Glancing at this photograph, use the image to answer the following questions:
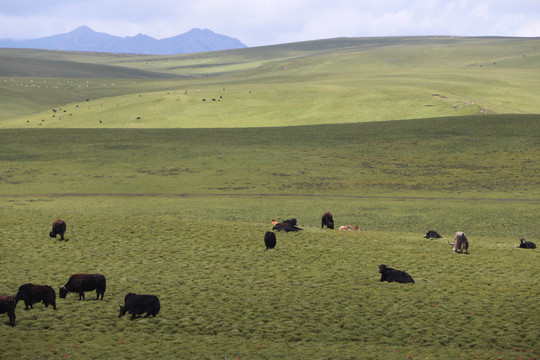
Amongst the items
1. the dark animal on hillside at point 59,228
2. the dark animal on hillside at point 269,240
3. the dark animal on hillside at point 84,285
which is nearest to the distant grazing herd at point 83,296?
the dark animal on hillside at point 84,285

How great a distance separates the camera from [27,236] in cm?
2695

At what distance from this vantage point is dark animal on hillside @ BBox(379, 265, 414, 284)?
21.5 m

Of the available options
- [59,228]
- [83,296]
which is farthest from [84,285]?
[59,228]

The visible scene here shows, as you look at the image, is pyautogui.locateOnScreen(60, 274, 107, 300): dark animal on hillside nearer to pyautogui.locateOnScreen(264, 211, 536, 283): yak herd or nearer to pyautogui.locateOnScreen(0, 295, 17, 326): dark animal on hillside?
pyautogui.locateOnScreen(0, 295, 17, 326): dark animal on hillside

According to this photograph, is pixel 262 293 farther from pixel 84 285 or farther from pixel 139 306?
pixel 84 285

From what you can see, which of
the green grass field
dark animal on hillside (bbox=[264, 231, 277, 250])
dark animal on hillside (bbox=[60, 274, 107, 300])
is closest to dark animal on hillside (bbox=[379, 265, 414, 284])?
the green grass field

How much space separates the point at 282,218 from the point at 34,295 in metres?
26.7

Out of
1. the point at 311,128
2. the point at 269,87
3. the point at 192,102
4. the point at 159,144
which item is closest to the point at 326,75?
the point at 269,87

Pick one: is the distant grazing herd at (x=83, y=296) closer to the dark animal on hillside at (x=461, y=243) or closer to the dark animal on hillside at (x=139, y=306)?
the dark animal on hillside at (x=139, y=306)

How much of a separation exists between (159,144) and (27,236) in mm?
58183

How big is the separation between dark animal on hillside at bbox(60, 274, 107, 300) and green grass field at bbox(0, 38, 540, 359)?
0.34 metres

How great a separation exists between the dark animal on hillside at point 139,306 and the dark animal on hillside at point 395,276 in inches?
363

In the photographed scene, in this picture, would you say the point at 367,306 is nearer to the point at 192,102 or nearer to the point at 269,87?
the point at 192,102

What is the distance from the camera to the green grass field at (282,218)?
16.5m
